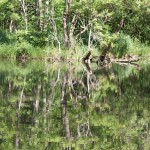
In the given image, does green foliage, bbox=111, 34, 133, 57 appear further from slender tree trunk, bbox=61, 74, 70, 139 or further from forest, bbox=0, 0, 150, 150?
slender tree trunk, bbox=61, 74, 70, 139

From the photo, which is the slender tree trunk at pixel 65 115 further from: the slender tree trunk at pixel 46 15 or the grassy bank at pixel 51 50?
the slender tree trunk at pixel 46 15

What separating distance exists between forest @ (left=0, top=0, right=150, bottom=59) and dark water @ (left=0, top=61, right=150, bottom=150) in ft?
37.1

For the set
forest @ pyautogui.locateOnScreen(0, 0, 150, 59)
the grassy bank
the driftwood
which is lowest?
the driftwood

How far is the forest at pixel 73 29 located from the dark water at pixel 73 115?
1131 centimetres

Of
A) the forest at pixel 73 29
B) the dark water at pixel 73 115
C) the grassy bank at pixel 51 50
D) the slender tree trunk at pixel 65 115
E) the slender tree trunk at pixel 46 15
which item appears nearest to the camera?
the dark water at pixel 73 115

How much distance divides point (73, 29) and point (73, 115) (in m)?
19.3

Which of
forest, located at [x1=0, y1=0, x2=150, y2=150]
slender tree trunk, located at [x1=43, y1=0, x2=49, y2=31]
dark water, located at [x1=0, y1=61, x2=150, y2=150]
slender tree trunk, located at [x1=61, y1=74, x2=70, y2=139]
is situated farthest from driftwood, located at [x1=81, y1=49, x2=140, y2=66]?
slender tree trunk, located at [x1=61, y1=74, x2=70, y2=139]

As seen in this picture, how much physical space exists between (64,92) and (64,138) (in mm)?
5314

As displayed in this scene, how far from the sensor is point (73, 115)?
28.6 ft

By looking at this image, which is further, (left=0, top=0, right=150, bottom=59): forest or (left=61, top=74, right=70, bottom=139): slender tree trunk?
(left=0, top=0, right=150, bottom=59): forest

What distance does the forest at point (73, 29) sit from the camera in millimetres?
26672

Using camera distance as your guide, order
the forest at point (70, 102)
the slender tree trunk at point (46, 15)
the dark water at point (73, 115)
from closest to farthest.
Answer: the dark water at point (73, 115) < the forest at point (70, 102) < the slender tree trunk at point (46, 15)

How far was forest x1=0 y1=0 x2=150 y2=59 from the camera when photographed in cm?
2667

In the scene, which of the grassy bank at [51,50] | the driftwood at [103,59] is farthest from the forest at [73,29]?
the driftwood at [103,59]
